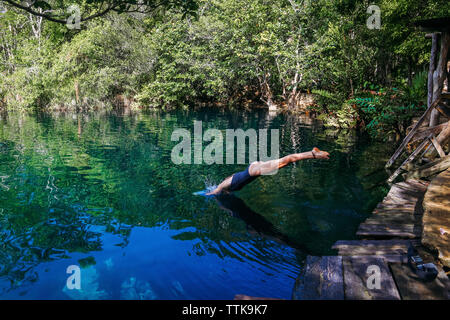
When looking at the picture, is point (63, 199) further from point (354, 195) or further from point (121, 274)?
point (354, 195)

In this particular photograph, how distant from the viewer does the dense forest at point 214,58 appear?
61.8 ft

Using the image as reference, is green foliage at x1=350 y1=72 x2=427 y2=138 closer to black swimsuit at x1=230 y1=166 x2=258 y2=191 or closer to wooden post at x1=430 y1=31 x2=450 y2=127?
wooden post at x1=430 y1=31 x2=450 y2=127

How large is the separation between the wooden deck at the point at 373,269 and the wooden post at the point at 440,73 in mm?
5027

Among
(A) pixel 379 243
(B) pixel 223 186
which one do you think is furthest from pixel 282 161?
(B) pixel 223 186

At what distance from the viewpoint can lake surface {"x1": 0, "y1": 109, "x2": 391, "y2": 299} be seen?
437cm

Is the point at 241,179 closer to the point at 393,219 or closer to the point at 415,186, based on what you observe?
the point at 393,219

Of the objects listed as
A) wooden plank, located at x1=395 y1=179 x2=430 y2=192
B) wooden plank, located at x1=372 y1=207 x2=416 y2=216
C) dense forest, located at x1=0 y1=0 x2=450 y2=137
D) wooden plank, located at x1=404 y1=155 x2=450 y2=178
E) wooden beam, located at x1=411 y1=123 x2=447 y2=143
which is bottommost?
wooden plank, located at x1=372 y1=207 x2=416 y2=216

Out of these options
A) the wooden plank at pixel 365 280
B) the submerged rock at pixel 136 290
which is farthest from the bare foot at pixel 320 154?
the submerged rock at pixel 136 290

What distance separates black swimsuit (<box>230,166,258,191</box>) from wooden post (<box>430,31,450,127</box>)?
588cm

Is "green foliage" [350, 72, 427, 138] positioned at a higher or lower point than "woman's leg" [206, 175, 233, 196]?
higher

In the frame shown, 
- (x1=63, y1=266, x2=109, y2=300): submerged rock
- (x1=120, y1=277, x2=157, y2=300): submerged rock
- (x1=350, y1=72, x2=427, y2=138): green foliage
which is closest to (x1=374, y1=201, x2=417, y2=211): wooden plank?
(x1=120, y1=277, x2=157, y2=300): submerged rock

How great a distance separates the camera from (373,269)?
11.9 ft

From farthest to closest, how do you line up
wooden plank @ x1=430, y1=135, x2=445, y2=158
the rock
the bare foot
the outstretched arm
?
wooden plank @ x1=430, y1=135, x2=445, y2=158
the outstretched arm
the bare foot
the rock
